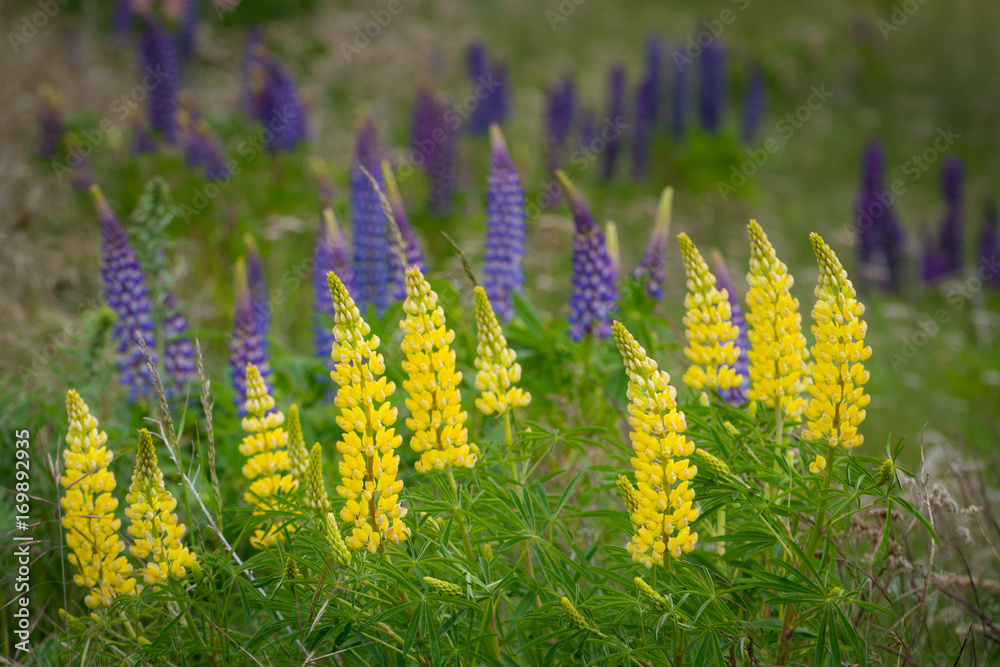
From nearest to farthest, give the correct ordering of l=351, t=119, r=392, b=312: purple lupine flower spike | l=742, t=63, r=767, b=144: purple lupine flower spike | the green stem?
the green stem < l=351, t=119, r=392, b=312: purple lupine flower spike < l=742, t=63, r=767, b=144: purple lupine flower spike

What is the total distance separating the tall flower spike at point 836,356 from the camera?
203 centimetres

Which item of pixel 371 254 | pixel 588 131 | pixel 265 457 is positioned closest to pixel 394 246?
pixel 371 254

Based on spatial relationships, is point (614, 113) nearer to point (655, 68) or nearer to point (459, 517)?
point (655, 68)

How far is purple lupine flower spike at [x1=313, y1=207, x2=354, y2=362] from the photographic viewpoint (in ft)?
12.8

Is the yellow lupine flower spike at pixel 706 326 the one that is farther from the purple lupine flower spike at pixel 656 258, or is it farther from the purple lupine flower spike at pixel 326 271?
the purple lupine flower spike at pixel 326 271

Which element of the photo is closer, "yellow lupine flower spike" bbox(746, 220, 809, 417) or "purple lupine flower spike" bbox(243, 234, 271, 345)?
"yellow lupine flower spike" bbox(746, 220, 809, 417)

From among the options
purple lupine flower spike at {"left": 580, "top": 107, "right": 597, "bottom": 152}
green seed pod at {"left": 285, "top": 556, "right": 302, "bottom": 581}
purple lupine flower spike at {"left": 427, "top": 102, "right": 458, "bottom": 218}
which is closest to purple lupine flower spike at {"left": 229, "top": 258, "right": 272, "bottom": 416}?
green seed pod at {"left": 285, "top": 556, "right": 302, "bottom": 581}

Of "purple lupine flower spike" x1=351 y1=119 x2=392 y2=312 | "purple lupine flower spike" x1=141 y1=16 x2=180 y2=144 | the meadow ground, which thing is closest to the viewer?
"purple lupine flower spike" x1=351 y1=119 x2=392 y2=312

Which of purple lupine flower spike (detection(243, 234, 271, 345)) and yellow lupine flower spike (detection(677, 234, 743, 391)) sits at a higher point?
yellow lupine flower spike (detection(677, 234, 743, 391))

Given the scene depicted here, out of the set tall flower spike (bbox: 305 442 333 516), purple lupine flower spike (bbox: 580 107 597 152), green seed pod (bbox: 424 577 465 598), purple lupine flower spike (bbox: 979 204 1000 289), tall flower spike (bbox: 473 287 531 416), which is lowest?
purple lupine flower spike (bbox: 979 204 1000 289)

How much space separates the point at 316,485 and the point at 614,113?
8077mm

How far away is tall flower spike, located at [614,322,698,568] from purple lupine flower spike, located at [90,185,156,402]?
2.51 meters

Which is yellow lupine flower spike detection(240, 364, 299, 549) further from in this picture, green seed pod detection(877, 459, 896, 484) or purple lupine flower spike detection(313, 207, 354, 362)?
green seed pod detection(877, 459, 896, 484)

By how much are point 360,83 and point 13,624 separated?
9.01 metres
